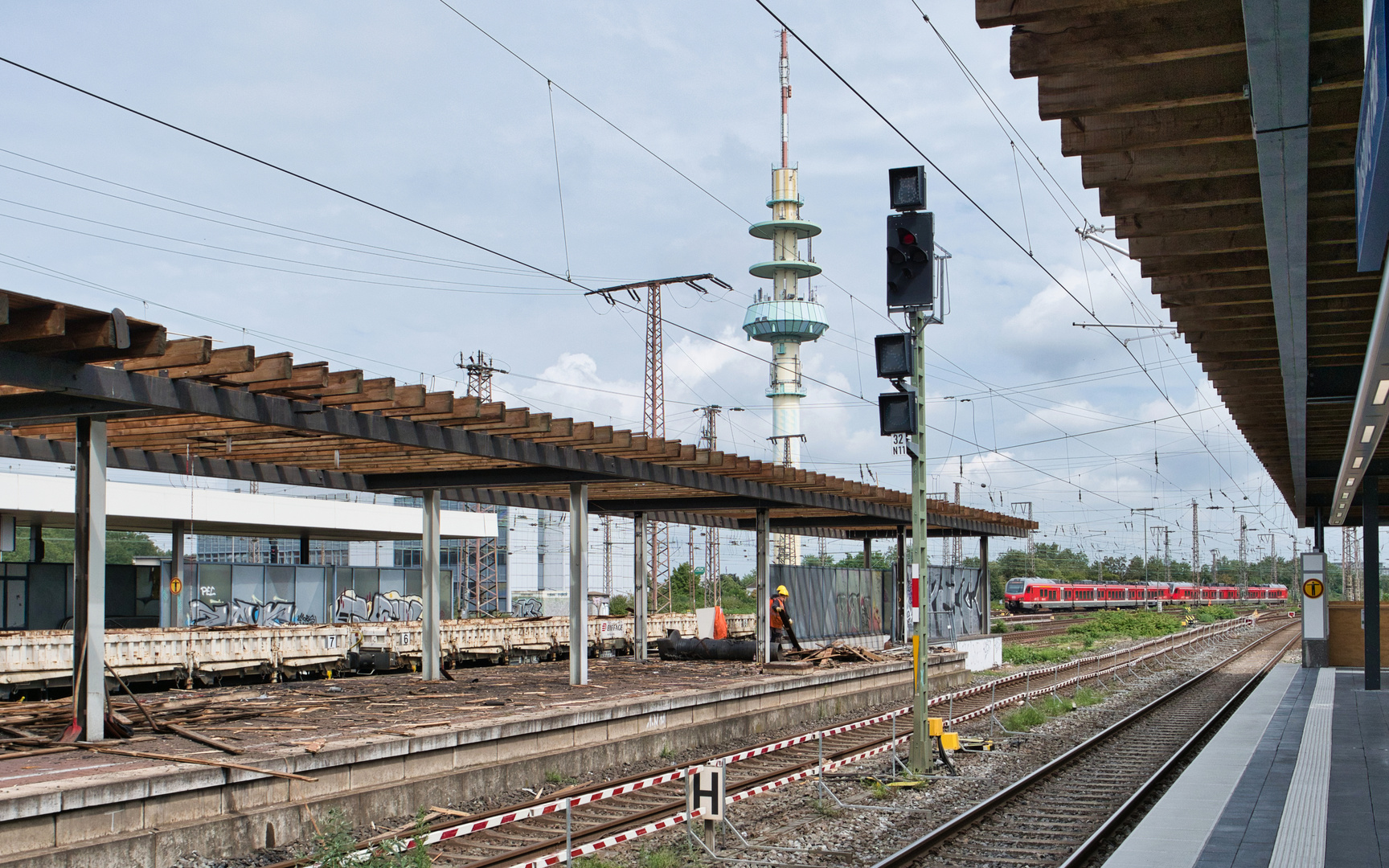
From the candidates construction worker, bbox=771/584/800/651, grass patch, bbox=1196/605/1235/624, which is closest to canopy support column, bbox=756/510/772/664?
construction worker, bbox=771/584/800/651

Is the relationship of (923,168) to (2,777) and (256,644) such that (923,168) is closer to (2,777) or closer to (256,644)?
(2,777)

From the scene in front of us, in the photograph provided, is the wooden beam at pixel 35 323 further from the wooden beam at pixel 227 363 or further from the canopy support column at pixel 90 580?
the canopy support column at pixel 90 580

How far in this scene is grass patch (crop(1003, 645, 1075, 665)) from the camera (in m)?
34.8

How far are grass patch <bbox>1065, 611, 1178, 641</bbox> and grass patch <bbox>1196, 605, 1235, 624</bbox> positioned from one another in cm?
726

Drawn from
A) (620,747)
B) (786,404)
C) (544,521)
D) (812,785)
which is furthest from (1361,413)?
(786,404)

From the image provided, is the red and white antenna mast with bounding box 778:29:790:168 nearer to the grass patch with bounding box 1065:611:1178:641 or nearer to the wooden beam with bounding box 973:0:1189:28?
the grass patch with bounding box 1065:611:1178:641

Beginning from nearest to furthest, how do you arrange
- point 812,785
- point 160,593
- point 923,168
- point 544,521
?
point 923,168, point 812,785, point 160,593, point 544,521

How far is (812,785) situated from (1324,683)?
1519 cm

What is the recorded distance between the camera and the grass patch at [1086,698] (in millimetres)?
22672

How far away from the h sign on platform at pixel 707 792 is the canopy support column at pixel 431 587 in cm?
904

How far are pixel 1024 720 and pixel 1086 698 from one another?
167 inches

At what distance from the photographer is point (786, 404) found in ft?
306

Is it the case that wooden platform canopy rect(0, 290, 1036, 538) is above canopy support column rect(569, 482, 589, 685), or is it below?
above

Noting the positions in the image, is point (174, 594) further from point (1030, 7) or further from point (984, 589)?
point (1030, 7)
